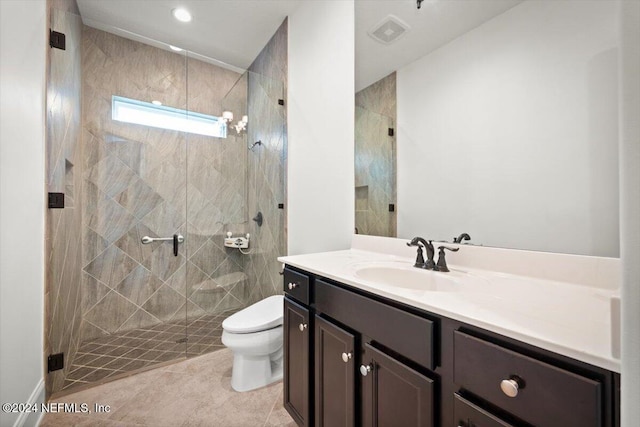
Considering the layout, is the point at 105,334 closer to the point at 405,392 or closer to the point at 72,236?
the point at 72,236

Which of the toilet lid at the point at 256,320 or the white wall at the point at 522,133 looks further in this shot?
the toilet lid at the point at 256,320

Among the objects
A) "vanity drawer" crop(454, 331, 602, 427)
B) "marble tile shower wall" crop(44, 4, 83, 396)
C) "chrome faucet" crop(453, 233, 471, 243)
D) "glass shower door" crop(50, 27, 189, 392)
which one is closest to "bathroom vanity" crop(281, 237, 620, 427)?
"vanity drawer" crop(454, 331, 602, 427)

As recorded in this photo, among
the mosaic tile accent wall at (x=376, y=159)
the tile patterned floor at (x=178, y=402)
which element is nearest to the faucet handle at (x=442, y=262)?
the mosaic tile accent wall at (x=376, y=159)

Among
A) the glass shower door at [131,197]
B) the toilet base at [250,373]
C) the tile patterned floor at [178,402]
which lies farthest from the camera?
the glass shower door at [131,197]

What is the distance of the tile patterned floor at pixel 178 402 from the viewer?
1.39 m

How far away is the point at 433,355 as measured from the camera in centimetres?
69

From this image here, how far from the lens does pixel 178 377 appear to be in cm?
178

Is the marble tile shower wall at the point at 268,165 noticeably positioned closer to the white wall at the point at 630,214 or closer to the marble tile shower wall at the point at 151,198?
the marble tile shower wall at the point at 151,198

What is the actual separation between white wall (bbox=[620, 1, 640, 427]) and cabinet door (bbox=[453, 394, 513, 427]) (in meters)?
0.24

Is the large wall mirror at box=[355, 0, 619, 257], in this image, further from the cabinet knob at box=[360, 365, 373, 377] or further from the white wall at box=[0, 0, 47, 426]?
the white wall at box=[0, 0, 47, 426]

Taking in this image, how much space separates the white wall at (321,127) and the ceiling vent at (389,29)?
0.16 m

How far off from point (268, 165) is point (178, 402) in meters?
1.85

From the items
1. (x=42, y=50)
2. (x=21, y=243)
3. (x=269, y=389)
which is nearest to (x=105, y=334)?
(x=21, y=243)

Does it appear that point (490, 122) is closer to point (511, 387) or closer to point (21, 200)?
point (511, 387)
